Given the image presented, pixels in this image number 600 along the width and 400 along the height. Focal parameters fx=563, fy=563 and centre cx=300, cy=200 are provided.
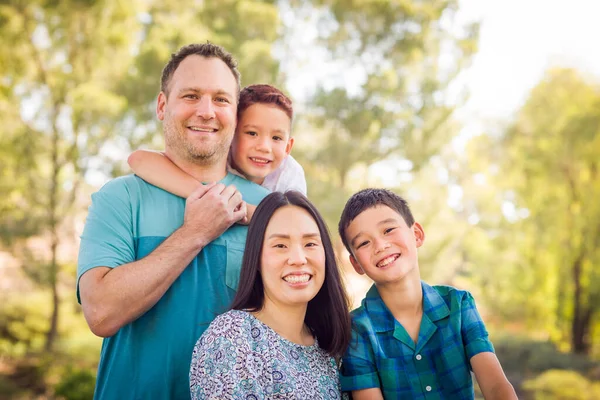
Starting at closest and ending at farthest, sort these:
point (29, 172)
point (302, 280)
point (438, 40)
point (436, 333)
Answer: point (302, 280), point (436, 333), point (29, 172), point (438, 40)

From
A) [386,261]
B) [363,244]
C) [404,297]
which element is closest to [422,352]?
[404,297]

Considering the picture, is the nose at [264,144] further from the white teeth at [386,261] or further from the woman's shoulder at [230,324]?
the woman's shoulder at [230,324]

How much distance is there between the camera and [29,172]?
1106 centimetres

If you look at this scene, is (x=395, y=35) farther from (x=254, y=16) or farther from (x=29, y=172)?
(x=29, y=172)

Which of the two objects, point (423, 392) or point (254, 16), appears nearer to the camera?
point (423, 392)

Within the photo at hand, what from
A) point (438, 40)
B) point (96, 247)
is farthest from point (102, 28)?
point (96, 247)

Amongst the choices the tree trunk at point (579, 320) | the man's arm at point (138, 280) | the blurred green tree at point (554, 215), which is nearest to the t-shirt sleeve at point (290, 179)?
the man's arm at point (138, 280)

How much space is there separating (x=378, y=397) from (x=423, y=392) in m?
0.19

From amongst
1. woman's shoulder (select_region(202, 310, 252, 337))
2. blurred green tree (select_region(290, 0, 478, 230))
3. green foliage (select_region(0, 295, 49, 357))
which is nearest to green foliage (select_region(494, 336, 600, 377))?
blurred green tree (select_region(290, 0, 478, 230))

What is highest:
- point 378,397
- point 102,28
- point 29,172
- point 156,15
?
point 156,15

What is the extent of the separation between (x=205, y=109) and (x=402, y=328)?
1122mm

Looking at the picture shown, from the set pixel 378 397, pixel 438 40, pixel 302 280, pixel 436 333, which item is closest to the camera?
pixel 302 280

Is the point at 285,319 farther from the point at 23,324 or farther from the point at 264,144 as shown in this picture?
the point at 23,324

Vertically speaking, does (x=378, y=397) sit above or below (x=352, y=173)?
below
